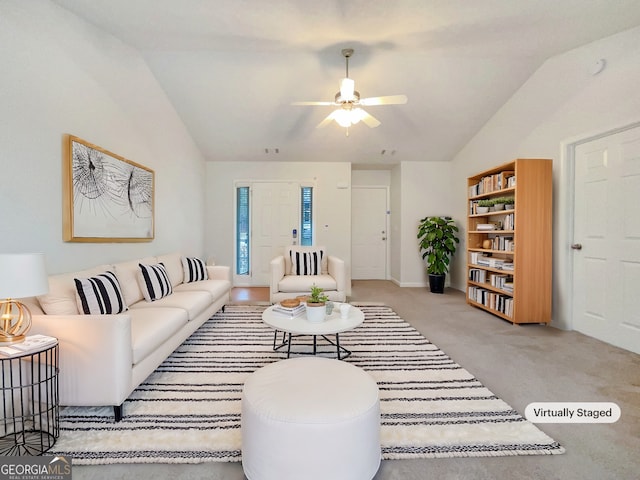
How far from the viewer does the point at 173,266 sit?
12.1 ft

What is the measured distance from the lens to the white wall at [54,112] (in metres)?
1.97

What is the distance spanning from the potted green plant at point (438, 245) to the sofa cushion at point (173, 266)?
12.8ft

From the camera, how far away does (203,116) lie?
457 centimetres

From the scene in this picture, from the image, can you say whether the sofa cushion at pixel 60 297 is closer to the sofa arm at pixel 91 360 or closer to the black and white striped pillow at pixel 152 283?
the sofa arm at pixel 91 360

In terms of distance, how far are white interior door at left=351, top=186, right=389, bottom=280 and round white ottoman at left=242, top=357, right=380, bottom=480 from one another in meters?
5.51

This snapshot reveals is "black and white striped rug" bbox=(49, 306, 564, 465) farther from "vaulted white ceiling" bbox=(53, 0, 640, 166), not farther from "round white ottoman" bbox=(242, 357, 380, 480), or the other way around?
"vaulted white ceiling" bbox=(53, 0, 640, 166)

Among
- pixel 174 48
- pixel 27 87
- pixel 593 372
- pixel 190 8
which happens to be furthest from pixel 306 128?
pixel 593 372

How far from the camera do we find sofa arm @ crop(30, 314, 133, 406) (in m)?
1.68

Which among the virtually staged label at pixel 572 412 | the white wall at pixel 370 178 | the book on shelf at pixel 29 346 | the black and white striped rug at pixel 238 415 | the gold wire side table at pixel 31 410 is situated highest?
the white wall at pixel 370 178

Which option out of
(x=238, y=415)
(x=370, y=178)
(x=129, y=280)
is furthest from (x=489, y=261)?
(x=129, y=280)

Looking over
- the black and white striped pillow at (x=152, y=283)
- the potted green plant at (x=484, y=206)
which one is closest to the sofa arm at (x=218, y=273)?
the black and white striped pillow at (x=152, y=283)

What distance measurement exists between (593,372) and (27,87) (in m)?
4.46

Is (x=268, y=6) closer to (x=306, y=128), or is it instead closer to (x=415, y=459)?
(x=306, y=128)

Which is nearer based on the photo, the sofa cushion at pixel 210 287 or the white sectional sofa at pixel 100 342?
the white sectional sofa at pixel 100 342
